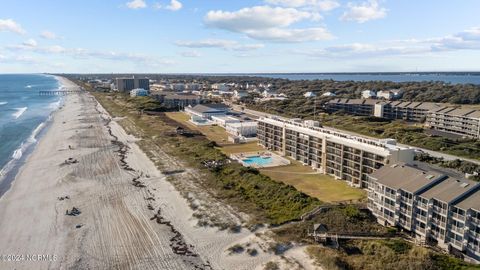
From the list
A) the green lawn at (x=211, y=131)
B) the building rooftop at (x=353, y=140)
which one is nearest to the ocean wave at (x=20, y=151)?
the green lawn at (x=211, y=131)

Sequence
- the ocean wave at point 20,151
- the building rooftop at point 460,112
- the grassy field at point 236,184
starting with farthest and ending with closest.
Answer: the building rooftop at point 460,112, the ocean wave at point 20,151, the grassy field at point 236,184

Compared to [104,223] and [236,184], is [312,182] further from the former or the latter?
[104,223]

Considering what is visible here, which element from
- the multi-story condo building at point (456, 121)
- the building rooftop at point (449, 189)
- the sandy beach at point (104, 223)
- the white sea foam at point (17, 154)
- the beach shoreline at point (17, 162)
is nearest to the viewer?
the building rooftop at point (449, 189)

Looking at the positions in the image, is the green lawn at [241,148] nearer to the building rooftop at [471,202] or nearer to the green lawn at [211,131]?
the green lawn at [211,131]

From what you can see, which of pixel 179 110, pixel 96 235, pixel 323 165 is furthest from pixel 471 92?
pixel 96 235

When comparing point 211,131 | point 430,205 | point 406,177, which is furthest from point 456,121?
point 430,205

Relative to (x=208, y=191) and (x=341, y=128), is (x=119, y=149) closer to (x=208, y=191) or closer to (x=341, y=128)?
(x=208, y=191)

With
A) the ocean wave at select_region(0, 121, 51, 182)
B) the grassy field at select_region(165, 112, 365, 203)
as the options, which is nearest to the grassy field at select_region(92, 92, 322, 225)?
A: the grassy field at select_region(165, 112, 365, 203)
